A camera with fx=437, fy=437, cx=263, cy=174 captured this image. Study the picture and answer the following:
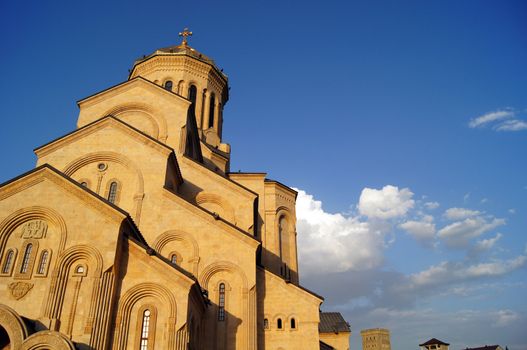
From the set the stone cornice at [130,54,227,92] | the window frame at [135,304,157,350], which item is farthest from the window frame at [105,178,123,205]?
the stone cornice at [130,54,227,92]

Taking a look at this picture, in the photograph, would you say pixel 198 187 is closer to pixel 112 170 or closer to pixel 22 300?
pixel 112 170

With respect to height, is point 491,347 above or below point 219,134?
below

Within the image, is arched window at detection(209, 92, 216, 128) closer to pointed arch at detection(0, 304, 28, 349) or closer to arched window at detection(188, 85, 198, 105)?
arched window at detection(188, 85, 198, 105)

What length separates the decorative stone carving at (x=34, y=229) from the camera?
44.8 ft

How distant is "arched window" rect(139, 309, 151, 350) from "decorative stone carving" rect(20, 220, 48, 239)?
159 inches

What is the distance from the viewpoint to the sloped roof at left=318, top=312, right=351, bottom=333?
32.3 meters

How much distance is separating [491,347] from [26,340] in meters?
64.3

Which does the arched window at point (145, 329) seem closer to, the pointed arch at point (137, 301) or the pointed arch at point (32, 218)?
the pointed arch at point (137, 301)

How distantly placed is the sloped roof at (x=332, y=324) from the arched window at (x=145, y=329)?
69.6 ft

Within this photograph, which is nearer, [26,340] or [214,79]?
[26,340]

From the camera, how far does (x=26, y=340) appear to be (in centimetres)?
1112

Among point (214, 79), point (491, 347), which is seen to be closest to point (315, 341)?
point (214, 79)

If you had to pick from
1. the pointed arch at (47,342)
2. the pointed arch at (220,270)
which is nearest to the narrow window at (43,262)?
the pointed arch at (47,342)

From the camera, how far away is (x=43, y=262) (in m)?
13.4
